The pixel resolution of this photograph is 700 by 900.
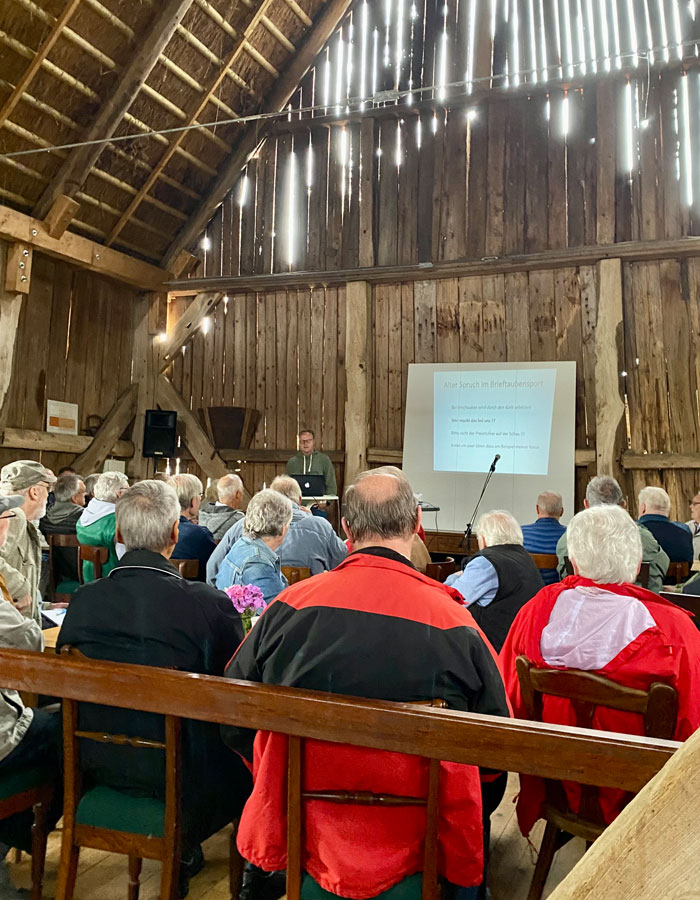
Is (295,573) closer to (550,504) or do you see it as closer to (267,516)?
(267,516)

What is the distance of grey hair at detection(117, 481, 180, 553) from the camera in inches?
87.2

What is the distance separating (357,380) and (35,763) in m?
6.74

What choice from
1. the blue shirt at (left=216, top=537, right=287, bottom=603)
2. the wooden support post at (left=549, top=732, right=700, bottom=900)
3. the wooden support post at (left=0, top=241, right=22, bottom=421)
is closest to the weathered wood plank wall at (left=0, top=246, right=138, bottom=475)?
the wooden support post at (left=0, top=241, right=22, bottom=421)

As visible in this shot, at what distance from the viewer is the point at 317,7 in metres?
8.56

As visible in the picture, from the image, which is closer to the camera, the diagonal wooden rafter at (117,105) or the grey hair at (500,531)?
the grey hair at (500,531)

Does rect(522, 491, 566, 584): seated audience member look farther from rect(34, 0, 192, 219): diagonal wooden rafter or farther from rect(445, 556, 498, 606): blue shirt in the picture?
rect(34, 0, 192, 219): diagonal wooden rafter

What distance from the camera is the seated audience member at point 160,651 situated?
1.88 meters

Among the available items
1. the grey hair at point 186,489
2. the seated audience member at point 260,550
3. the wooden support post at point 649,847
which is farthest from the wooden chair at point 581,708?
the grey hair at point 186,489

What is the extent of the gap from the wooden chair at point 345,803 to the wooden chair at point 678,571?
3408mm

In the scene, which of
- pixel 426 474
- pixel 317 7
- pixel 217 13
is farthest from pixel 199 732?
pixel 317 7

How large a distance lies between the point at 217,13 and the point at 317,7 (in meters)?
1.70

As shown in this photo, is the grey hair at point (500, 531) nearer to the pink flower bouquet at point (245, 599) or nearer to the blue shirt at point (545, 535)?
the pink flower bouquet at point (245, 599)

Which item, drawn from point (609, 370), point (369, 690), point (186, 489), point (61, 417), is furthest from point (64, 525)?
point (609, 370)

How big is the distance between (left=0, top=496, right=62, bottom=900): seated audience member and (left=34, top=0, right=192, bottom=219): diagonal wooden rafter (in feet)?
20.9
